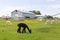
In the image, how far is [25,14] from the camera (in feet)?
340

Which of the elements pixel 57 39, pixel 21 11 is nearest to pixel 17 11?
pixel 21 11

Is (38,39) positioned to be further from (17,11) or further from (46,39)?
(17,11)

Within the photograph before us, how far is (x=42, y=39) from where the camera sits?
860 inches

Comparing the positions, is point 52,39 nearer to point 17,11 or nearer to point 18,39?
point 18,39

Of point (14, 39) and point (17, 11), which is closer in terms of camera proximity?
point (14, 39)

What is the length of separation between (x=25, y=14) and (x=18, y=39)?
272 feet

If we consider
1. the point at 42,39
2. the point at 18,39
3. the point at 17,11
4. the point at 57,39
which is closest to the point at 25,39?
the point at 18,39

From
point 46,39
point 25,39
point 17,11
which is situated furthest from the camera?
point 17,11

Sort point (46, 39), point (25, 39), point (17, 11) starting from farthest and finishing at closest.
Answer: point (17, 11)
point (46, 39)
point (25, 39)

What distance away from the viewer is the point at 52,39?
73.0 feet

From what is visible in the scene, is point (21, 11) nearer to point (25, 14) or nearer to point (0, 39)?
point (25, 14)

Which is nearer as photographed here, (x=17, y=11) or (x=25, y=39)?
(x=25, y=39)

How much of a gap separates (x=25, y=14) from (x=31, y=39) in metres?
82.7

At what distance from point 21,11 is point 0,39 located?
274 feet
